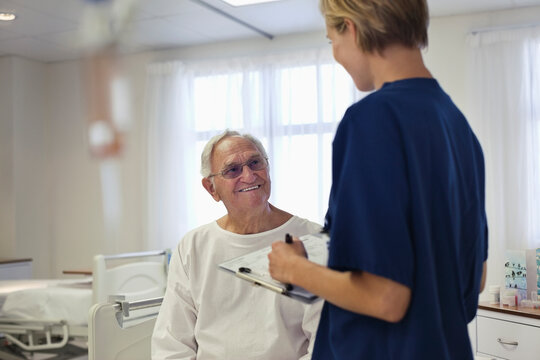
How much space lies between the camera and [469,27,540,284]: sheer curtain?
4809mm

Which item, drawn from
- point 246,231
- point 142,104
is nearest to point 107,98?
point 246,231

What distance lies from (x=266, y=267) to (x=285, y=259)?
21 centimetres

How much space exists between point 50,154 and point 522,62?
15.5 feet

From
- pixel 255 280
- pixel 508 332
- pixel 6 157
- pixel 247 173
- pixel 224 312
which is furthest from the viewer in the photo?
pixel 6 157

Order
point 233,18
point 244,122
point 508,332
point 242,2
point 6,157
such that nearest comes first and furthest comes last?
point 508,332 → point 242,2 → point 233,18 → point 244,122 → point 6,157

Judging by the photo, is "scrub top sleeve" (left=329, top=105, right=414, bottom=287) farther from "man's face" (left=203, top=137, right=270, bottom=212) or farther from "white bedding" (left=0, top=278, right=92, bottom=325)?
"white bedding" (left=0, top=278, right=92, bottom=325)

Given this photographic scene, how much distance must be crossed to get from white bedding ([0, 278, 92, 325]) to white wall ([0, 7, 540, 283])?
185 cm

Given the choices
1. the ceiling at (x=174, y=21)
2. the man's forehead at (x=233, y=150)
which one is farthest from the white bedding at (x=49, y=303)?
the man's forehead at (x=233, y=150)

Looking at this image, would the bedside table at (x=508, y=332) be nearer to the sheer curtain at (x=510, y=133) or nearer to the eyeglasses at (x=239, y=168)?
the eyeglasses at (x=239, y=168)

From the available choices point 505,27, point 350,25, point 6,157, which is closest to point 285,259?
point 350,25

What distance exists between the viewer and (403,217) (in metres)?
0.92

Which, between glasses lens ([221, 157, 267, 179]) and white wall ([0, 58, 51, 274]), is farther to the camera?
white wall ([0, 58, 51, 274])

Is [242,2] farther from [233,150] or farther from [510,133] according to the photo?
[233,150]

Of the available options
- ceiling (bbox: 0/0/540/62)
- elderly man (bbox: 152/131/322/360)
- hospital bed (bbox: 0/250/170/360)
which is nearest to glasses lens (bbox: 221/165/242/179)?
elderly man (bbox: 152/131/322/360)
